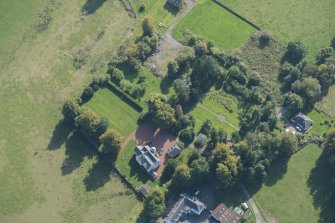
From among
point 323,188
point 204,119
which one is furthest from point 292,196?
point 204,119

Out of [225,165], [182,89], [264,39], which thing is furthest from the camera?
[264,39]

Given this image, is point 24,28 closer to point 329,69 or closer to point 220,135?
point 220,135

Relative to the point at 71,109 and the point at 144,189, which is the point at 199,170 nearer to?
the point at 144,189

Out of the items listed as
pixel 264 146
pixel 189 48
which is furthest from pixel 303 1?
pixel 264 146

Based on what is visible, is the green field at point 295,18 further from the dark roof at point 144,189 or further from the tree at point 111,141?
the dark roof at point 144,189

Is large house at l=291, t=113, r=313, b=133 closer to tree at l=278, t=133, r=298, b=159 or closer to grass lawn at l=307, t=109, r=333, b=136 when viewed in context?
grass lawn at l=307, t=109, r=333, b=136

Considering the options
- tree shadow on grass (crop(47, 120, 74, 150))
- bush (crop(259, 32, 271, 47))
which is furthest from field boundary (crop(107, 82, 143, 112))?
bush (crop(259, 32, 271, 47))
